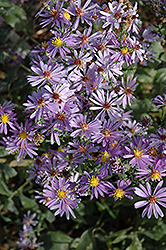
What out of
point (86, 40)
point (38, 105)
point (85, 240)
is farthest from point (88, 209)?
point (86, 40)

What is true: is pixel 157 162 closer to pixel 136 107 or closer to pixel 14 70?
pixel 136 107

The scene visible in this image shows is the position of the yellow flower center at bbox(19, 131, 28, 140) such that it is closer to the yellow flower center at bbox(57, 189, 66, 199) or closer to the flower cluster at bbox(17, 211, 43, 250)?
the yellow flower center at bbox(57, 189, 66, 199)

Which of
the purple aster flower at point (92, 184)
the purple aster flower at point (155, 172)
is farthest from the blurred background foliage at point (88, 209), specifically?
the purple aster flower at point (155, 172)

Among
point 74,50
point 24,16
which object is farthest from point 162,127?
point 24,16

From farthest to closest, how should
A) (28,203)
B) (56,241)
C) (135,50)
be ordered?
(28,203)
(56,241)
(135,50)

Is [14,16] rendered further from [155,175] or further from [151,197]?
[151,197]

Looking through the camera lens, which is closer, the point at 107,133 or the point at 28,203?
the point at 107,133

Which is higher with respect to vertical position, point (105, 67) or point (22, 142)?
point (105, 67)
